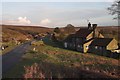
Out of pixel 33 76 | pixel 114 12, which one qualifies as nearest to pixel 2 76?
pixel 33 76

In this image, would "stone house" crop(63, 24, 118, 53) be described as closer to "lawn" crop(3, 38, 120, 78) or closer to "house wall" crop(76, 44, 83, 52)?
"house wall" crop(76, 44, 83, 52)

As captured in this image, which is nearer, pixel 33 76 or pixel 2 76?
pixel 33 76

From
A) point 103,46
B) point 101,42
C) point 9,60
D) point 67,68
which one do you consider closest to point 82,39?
point 101,42

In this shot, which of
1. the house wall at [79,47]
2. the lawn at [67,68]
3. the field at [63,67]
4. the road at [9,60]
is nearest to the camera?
the field at [63,67]

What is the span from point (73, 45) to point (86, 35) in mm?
6238

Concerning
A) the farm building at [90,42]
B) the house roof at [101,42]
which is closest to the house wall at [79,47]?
the farm building at [90,42]

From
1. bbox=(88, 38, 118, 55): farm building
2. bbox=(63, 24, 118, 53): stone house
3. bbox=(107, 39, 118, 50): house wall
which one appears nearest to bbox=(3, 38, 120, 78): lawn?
bbox=(88, 38, 118, 55): farm building

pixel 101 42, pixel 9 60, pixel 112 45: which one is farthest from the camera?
pixel 101 42

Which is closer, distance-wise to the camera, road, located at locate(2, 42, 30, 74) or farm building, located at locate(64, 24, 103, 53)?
road, located at locate(2, 42, 30, 74)

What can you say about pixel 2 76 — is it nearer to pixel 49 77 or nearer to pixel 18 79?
pixel 18 79

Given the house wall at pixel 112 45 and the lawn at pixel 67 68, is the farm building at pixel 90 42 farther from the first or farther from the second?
the lawn at pixel 67 68

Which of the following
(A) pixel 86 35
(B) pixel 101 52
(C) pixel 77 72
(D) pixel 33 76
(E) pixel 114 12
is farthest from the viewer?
(A) pixel 86 35

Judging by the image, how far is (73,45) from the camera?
64250mm

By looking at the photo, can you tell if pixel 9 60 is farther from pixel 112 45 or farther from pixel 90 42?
pixel 90 42
